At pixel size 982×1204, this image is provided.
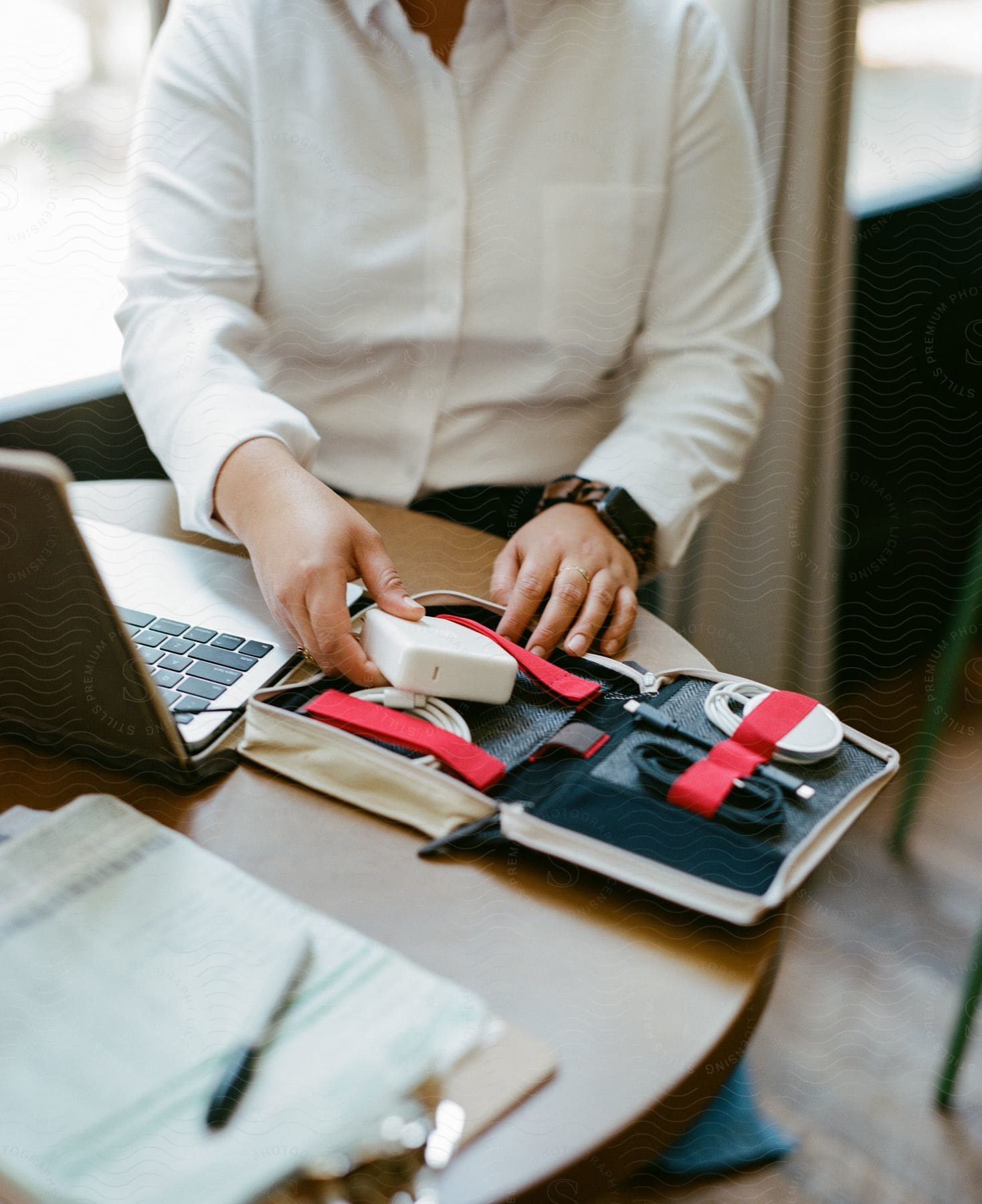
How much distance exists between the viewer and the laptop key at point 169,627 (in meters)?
0.55

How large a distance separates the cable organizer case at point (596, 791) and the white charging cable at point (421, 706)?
0.01 metres

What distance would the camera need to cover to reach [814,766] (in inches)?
17.4

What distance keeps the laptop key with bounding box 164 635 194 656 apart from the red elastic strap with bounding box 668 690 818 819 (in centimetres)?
28

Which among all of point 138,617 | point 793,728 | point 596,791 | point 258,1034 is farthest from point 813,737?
point 138,617

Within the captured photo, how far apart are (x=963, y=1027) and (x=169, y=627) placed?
2.62 feet

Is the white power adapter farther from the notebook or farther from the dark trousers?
the dark trousers

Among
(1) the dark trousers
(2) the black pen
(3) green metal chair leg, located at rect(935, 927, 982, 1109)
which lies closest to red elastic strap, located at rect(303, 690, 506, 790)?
(2) the black pen

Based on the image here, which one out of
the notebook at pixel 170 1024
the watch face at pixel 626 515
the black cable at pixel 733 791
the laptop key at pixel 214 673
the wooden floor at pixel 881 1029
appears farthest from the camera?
the wooden floor at pixel 881 1029

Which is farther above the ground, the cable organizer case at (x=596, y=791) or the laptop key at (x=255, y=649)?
the laptop key at (x=255, y=649)

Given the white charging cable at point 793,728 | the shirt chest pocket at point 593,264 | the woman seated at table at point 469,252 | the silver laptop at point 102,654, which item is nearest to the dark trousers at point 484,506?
the woman seated at table at point 469,252

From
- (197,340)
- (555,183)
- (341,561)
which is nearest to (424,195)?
(555,183)

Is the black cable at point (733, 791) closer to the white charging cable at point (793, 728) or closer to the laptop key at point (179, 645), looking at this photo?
the white charging cable at point (793, 728)

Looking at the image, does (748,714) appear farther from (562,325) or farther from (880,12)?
(880,12)

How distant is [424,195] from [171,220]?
19cm
